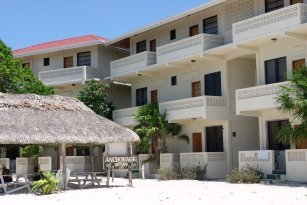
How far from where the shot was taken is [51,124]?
22328 millimetres

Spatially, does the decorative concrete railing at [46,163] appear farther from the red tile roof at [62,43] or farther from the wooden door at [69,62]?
the red tile roof at [62,43]

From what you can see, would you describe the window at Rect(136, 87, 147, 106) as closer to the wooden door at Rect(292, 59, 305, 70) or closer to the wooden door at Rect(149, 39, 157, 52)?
the wooden door at Rect(149, 39, 157, 52)

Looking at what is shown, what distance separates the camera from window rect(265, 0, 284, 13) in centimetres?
2569

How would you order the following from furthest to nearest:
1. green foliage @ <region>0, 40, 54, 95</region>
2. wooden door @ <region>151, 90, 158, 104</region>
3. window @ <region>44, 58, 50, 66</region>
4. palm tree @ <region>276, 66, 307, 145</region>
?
window @ <region>44, 58, 50, 66</region>
wooden door @ <region>151, 90, 158, 104</region>
green foliage @ <region>0, 40, 54, 95</region>
palm tree @ <region>276, 66, 307, 145</region>

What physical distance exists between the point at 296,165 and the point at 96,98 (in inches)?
637

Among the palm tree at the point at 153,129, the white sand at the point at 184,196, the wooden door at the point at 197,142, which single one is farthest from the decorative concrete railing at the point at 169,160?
the white sand at the point at 184,196

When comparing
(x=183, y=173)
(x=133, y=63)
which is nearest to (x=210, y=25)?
(x=133, y=63)

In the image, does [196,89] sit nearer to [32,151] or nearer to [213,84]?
→ [213,84]

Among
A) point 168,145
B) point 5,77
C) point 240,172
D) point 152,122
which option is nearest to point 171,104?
point 152,122

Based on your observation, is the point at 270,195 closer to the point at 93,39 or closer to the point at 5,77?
the point at 5,77

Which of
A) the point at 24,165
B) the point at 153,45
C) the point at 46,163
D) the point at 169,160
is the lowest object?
the point at 24,165

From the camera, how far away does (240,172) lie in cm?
2417

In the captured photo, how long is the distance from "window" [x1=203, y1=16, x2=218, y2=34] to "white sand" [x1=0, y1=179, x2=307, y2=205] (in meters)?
10.8

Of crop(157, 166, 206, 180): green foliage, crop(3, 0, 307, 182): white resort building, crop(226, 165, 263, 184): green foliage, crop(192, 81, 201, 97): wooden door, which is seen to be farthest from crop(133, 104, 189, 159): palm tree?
crop(226, 165, 263, 184): green foliage
